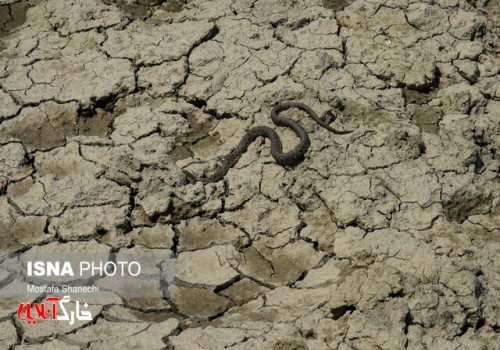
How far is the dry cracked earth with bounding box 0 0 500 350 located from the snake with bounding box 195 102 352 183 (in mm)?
55

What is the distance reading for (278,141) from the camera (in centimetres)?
475

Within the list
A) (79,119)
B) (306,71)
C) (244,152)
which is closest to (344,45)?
(306,71)

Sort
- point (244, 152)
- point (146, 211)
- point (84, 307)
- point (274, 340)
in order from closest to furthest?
1. point (274, 340)
2. point (84, 307)
3. point (146, 211)
4. point (244, 152)

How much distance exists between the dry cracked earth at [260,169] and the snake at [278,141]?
55 millimetres

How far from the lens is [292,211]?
174 inches

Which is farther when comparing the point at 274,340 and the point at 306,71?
the point at 306,71

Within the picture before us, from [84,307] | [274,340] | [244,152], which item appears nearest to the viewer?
[274,340]

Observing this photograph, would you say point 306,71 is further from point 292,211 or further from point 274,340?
point 274,340

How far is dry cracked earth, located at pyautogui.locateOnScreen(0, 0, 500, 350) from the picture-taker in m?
3.75

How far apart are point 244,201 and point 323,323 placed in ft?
3.64

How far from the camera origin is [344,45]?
534cm

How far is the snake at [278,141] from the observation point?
458 cm

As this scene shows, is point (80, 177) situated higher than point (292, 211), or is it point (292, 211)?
point (80, 177)

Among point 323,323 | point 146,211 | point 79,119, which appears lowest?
point 323,323
